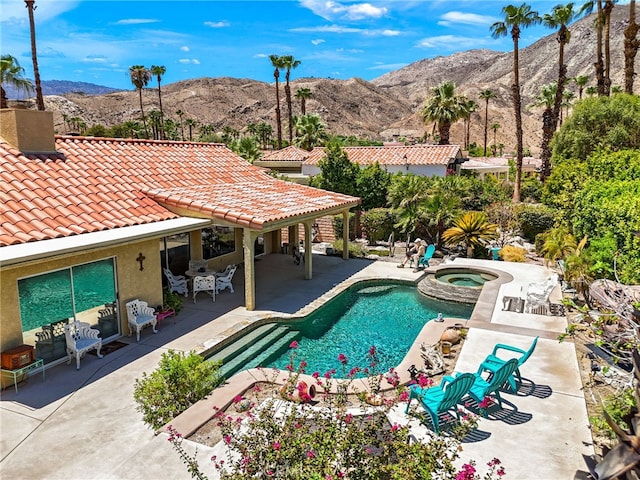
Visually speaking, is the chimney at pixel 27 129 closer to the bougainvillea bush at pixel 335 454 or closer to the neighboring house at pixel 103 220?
the neighboring house at pixel 103 220

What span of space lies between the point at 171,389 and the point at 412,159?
34.4 meters

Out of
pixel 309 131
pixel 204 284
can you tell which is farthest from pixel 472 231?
pixel 309 131

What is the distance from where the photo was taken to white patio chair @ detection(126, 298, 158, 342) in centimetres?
1245

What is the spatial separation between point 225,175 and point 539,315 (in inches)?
542

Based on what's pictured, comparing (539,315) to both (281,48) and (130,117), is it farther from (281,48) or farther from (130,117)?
(130,117)

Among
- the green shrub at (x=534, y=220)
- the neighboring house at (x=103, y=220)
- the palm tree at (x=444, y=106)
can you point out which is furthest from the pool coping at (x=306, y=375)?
the palm tree at (x=444, y=106)

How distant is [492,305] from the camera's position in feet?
49.6

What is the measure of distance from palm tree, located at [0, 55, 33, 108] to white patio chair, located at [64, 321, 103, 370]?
35242mm

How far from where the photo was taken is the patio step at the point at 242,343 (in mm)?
11759

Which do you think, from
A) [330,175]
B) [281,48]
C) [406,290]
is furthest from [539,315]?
[281,48]

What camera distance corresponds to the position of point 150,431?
814 centimetres

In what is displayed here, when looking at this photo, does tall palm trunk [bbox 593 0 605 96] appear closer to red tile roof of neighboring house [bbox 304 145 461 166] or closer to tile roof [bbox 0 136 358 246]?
red tile roof of neighboring house [bbox 304 145 461 166]

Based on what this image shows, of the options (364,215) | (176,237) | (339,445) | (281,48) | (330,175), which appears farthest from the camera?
(281,48)

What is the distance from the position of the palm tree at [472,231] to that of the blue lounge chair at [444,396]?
15698mm
